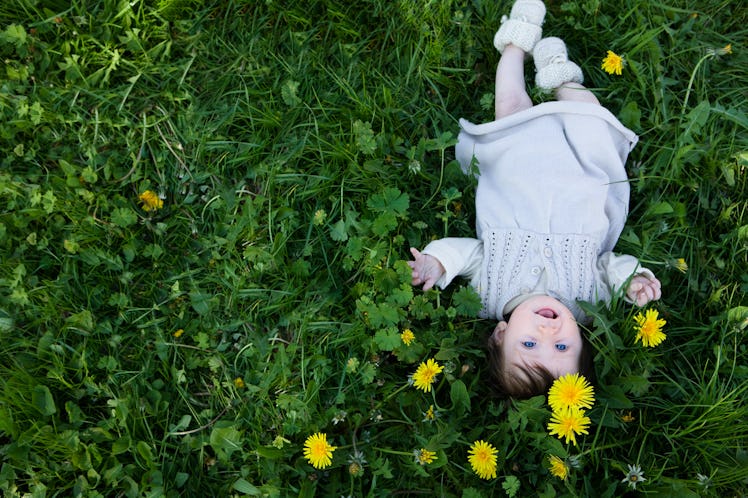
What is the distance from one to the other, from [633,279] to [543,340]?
1.67ft

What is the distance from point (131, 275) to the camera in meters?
2.70

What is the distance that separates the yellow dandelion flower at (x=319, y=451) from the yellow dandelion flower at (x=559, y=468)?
810mm

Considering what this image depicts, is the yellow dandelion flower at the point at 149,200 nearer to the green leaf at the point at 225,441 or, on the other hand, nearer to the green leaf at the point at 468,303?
the green leaf at the point at 225,441

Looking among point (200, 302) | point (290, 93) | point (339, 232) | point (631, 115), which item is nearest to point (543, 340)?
point (339, 232)

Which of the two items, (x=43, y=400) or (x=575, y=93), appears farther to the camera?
(x=575, y=93)

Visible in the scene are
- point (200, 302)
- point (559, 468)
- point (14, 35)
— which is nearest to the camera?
point (559, 468)

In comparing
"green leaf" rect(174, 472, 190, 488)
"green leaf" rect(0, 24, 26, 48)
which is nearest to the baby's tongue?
"green leaf" rect(174, 472, 190, 488)

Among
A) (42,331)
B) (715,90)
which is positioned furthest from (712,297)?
(42,331)

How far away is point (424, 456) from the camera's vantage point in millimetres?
2213

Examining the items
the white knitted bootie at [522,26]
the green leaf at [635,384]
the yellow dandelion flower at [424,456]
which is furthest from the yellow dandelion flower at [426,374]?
the white knitted bootie at [522,26]

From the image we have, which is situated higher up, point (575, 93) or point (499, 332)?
point (575, 93)

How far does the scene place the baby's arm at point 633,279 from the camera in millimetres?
2473

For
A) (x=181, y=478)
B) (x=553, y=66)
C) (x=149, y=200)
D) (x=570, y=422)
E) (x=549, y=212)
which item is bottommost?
(x=181, y=478)

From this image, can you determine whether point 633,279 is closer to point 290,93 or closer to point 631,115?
point 631,115
